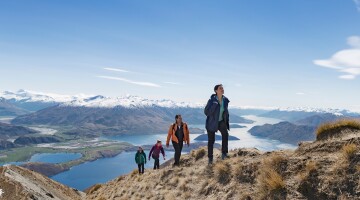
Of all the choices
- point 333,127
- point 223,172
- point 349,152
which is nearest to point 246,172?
point 223,172

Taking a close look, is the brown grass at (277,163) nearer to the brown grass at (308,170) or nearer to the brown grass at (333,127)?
the brown grass at (308,170)

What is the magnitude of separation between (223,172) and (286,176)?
11.4 ft

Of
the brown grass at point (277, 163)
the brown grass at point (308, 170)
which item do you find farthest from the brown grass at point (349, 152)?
the brown grass at point (277, 163)

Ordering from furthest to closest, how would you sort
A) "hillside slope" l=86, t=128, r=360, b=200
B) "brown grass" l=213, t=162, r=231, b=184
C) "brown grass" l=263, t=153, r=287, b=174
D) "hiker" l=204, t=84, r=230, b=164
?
1. "hiker" l=204, t=84, r=230, b=164
2. "brown grass" l=213, t=162, r=231, b=184
3. "brown grass" l=263, t=153, r=287, b=174
4. "hillside slope" l=86, t=128, r=360, b=200

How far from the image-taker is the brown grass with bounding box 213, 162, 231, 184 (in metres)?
13.9

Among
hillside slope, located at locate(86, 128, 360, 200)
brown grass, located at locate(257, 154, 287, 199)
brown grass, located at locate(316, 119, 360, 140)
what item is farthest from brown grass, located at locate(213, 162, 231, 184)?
brown grass, located at locate(316, 119, 360, 140)

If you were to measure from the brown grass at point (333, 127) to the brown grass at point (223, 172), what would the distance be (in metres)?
4.57

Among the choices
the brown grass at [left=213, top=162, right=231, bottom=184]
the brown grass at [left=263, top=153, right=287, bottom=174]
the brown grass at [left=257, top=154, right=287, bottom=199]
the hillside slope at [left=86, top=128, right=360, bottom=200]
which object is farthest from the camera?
the brown grass at [left=213, top=162, right=231, bottom=184]

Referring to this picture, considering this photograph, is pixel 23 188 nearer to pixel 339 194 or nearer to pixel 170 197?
pixel 170 197

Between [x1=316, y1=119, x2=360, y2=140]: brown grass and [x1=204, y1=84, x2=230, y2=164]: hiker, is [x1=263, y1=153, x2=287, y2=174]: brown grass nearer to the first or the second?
[x1=316, y1=119, x2=360, y2=140]: brown grass

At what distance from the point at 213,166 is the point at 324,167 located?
6048 millimetres

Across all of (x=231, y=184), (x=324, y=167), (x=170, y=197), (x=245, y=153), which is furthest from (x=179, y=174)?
(x=324, y=167)

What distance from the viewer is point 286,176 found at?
451 inches

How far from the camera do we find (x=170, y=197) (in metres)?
15.4
